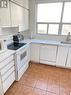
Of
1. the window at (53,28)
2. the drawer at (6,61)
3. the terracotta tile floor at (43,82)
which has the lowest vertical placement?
→ the terracotta tile floor at (43,82)

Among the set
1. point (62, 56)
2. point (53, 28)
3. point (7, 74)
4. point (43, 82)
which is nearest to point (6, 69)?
point (7, 74)

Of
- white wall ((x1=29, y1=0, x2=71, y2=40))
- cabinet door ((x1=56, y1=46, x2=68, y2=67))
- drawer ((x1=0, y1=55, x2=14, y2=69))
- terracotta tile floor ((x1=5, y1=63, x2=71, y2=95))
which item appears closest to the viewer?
drawer ((x1=0, y1=55, x2=14, y2=69))

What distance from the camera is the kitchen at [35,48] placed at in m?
1.91

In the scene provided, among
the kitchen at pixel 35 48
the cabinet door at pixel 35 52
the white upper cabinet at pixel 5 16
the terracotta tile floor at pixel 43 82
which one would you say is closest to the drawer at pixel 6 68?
the kitchen at pixel 35 48

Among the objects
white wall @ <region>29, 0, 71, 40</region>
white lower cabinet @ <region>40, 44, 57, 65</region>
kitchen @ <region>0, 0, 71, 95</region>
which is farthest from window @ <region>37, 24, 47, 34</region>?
white lower cabinet @ <region>40, 44, 57, 65</region>

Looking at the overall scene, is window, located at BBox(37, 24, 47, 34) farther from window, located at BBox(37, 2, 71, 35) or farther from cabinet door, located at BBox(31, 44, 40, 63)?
cabinet door, located at BBox(31, 44, 40, 63)

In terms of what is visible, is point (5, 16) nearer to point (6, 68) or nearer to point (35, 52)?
point (6, 68)

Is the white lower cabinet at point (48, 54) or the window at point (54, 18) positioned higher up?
the window at point (54, 18)

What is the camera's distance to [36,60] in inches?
126

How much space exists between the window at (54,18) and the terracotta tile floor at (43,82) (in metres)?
1.47

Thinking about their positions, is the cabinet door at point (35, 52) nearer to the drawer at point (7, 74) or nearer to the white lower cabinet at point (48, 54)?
the white lower cabinet at point (48, 54)

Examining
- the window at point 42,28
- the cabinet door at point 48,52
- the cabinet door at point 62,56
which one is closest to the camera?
the cabinet door at point 62,56

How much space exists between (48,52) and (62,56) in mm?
486

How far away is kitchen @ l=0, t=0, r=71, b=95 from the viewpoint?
6.27 feet
